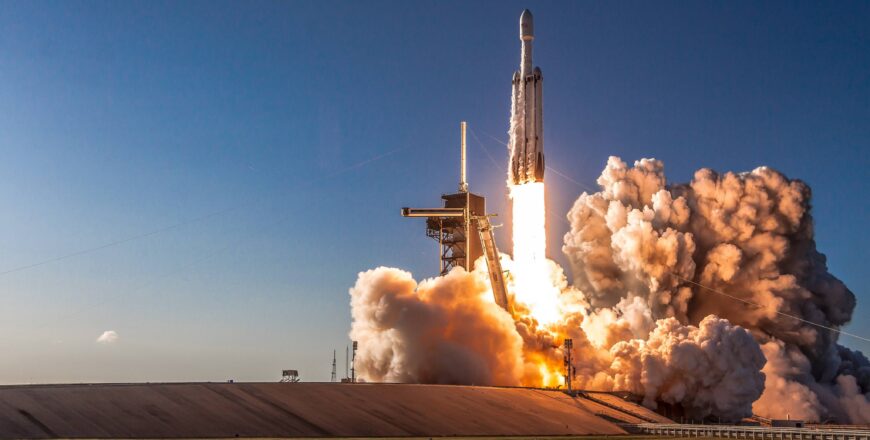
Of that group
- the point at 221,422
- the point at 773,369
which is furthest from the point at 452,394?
the point at 773,369

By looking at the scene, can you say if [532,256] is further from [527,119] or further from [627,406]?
[627,406]

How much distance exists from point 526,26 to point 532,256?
20957 mm

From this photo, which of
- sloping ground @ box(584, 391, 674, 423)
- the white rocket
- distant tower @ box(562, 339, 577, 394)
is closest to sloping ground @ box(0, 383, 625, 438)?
sloping ground @ box(584, 391, 674, 423)

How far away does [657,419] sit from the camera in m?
102

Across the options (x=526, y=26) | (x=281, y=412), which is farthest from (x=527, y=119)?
(x=281, y=412)

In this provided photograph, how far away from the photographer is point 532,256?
10950 centimetres

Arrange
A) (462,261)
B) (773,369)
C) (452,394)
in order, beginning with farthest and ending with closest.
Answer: (462,261) < (773,369) < (452,394)

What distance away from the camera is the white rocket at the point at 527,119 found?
106 metres

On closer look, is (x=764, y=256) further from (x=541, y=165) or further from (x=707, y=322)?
(x=541, y=165)

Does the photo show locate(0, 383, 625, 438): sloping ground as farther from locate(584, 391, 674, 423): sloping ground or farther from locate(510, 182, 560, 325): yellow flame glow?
locate(510, 182, 560, 325): yellow flame glow

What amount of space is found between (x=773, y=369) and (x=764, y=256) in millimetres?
11130

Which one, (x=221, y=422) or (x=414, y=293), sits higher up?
(x=414, y=293)

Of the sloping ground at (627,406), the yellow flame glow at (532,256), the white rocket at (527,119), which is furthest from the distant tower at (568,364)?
the white rocket at (527,119)

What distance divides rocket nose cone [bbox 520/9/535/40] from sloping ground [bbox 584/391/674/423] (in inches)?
1265
